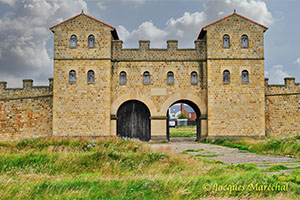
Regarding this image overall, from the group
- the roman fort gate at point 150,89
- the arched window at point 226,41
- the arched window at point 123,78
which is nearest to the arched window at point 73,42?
the roman fort gate at point 150,89

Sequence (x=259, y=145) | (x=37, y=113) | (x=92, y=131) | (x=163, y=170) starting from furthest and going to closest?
1. (x=37, y=113)
2. (x=92, y=131)
3. (x=259, y=145)
4. (x=163, y=170)

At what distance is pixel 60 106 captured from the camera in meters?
21.3

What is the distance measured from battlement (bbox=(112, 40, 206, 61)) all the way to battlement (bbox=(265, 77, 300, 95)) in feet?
18.0

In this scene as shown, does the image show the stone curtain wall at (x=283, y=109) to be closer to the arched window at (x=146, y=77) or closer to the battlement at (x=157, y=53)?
the battlement at (x=157, y=53)

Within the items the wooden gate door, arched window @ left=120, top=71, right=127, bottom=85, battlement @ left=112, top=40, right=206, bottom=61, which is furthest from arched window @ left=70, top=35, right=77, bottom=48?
the wooden gate door

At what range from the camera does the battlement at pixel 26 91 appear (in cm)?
2291

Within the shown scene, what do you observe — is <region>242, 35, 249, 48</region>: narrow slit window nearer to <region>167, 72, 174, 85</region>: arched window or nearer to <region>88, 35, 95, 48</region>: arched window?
<region>167, 72, 174, 85</region>: arched window

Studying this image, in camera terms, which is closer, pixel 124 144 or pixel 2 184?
pixel 2 184

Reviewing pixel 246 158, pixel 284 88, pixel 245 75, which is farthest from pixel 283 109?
pixel 246 158

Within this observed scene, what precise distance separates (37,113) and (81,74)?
4.62 metres

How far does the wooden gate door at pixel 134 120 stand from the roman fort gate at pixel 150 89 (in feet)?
0.25

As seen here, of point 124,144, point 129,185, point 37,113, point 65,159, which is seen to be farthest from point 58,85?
→ point 129,185

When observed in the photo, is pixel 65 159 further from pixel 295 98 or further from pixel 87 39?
pixel 295 98

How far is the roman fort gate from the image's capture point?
21391mm
